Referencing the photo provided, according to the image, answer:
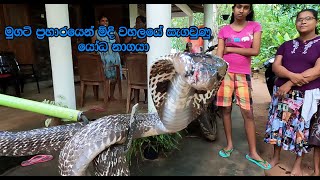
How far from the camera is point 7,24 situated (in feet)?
20.6

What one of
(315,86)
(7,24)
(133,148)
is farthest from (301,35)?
(7,24)

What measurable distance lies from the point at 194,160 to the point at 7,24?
577 centimetres

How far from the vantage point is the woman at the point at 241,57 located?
93.9 inches

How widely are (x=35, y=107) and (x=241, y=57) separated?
5.86ft

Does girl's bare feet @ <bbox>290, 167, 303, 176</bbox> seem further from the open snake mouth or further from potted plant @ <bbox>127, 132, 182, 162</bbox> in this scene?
the open snake mouth

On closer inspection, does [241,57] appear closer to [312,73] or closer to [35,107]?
[312,73]

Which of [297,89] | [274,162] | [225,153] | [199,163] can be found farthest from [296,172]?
[199,163]

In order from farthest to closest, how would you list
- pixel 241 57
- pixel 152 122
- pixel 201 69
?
pixel 241 57 → pixel 152 122 → pixel 201 69

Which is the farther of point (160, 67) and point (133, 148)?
point (133, 148)

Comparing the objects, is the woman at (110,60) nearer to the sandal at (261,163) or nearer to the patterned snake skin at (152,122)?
the patterned snake skin at (152,122)

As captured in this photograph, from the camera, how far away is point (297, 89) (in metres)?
2.35

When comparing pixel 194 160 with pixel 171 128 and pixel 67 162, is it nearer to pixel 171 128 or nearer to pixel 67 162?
pixel 171 128

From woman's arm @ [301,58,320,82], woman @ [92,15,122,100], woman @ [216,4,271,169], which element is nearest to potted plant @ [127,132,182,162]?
woman @ [216,4,271,169]

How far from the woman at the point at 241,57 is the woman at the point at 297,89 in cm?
24
